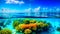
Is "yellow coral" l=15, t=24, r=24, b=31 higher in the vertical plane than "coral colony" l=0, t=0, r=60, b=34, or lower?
lower

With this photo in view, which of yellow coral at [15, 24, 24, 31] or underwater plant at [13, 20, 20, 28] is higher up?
underwater plant at [13, 20, 20, 28]

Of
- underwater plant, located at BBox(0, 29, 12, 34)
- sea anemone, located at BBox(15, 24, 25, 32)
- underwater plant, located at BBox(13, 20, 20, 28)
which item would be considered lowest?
underwater plant, located at BBox(0, 29, 12, 34)

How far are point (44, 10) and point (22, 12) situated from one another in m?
0.20

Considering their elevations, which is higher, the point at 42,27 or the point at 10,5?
Answer: the point at 10,5

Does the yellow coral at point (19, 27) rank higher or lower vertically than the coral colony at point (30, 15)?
lower

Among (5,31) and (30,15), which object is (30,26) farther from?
(5,31)

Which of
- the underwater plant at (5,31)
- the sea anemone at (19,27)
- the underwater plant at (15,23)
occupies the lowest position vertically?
the underwater plant at (5,31)

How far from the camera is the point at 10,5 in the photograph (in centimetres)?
110

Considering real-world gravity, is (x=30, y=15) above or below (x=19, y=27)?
above

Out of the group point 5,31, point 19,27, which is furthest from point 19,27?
point 5,31

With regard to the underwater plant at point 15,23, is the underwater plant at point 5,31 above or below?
below

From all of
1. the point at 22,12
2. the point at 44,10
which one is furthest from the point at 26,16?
the point at 44,10

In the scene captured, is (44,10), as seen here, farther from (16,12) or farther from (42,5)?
(16,12)

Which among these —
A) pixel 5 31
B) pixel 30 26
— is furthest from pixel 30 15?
pixel 5 31
